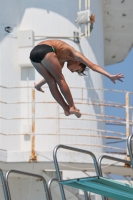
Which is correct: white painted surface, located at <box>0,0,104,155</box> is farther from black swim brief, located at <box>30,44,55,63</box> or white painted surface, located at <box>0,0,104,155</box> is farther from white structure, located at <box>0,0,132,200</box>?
black swim brief, located at <box>30,44,55,63</box>

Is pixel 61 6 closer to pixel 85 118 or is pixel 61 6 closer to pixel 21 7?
pixel 21 7

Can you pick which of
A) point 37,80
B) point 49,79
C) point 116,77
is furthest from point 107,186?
point 37,80

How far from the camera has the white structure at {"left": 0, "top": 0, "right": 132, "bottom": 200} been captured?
47.5 ft

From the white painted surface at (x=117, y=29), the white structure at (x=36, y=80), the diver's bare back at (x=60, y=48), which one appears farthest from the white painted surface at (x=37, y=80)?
the diver's bare back at (x=60, y=48)

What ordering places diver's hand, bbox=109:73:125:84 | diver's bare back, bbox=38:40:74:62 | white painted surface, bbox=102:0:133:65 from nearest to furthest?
1. diver's hand, bbox=109:73:125:84
2. diver's bare back, bbox=38:40:74:62
3. white painted surface, bbox=102:0:133:65

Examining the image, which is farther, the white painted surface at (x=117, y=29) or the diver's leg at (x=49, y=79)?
the white painted surface at (x=117, y=29)

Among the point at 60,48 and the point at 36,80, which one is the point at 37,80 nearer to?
the point at 36,80

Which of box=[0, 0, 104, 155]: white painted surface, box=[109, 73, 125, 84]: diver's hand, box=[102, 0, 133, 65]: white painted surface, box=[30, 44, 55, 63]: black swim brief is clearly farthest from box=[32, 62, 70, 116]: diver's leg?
box=[102, 0, 133, 65]: white painted surface

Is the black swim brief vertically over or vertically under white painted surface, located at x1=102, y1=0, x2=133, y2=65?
under

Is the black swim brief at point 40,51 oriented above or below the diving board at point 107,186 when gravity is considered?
above

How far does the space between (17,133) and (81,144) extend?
1.14m

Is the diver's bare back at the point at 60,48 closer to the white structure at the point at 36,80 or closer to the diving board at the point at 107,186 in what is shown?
the diving board at the point at 107,186

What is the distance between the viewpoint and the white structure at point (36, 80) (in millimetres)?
14477

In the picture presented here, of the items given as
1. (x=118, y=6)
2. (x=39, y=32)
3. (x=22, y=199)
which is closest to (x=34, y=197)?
(x=22, y=199)
